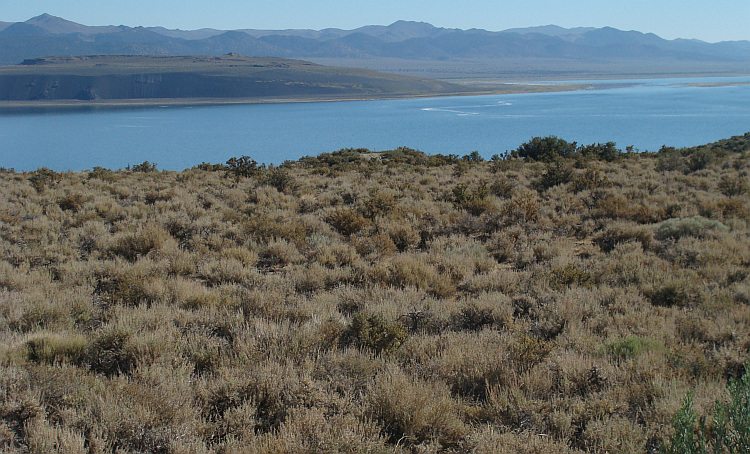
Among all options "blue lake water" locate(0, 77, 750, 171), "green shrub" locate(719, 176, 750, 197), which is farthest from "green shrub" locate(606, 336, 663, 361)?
"blue lake water" locate(0, 77, 750, 171)

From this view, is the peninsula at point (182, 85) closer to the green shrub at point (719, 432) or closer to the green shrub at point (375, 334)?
the green shrub at point (375, 334)

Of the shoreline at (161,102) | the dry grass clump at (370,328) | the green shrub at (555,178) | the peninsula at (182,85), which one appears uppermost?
the peninsula at (182,85)

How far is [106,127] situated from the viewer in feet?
218

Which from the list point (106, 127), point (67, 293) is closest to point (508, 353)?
point (67, 293)

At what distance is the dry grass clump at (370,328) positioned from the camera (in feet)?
9.40

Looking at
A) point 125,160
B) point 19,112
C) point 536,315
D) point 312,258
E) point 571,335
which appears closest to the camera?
point 571,335

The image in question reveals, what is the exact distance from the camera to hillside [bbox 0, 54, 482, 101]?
117m

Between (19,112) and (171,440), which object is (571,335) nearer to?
(171,440)

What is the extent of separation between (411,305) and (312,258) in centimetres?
249

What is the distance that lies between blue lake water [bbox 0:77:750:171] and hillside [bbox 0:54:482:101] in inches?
1491

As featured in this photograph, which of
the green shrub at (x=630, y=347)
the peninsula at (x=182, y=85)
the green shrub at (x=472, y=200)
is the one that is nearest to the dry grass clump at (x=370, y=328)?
the green shrub at (x=630, y=347)

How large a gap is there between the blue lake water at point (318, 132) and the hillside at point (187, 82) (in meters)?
37.9

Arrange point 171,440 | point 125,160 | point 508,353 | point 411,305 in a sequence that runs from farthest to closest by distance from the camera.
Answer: point 125,160
point 411,305
point 508,353
point 171,440

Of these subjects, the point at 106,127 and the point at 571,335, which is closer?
the point at 571,335
